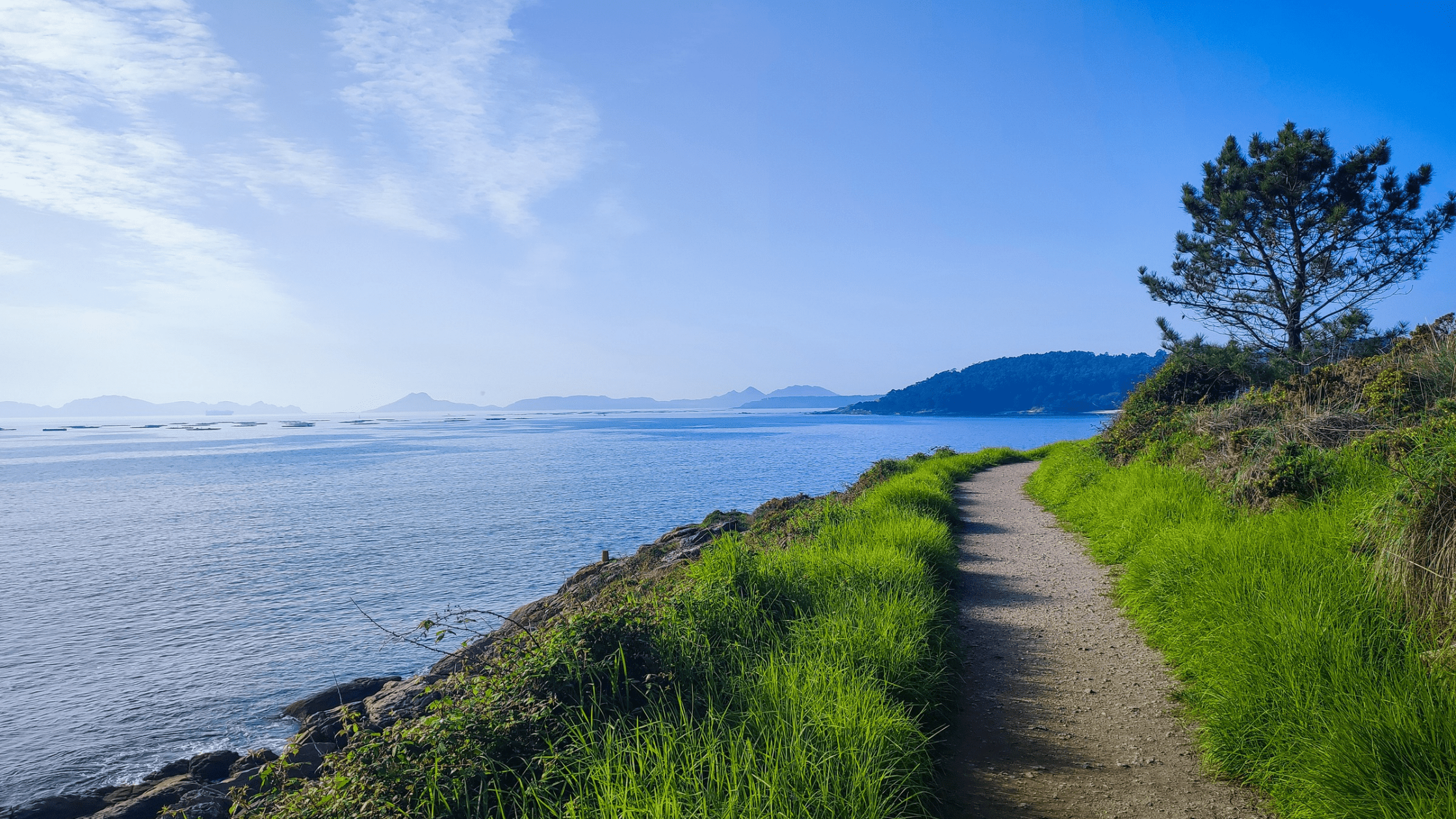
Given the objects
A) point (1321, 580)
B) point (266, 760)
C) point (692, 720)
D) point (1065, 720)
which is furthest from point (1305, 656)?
point (266, 760)

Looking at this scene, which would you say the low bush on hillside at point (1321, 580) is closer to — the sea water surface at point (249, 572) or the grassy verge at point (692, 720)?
the grassy verge at point (692, 720)

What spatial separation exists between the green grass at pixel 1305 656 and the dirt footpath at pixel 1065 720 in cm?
24

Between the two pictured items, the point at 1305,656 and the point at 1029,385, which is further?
the point at 1029,385

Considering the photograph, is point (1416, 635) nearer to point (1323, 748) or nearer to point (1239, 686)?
point (1239, 686)

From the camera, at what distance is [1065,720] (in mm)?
4922

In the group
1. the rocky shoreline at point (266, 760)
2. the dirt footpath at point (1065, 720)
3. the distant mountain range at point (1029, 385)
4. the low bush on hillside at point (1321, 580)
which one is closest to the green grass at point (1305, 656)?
the low bush on hillside at point (1321, 580)

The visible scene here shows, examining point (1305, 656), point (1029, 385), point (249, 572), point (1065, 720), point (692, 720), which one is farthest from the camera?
point (1029, 385)

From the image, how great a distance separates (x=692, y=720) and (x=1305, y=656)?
146 inches

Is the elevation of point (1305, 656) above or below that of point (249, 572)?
above

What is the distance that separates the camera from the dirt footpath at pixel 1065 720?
3.87 m

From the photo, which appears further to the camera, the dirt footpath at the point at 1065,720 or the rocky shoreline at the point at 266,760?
the rocky shoreline at the point at 266,760

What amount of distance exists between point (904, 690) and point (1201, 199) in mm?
24749

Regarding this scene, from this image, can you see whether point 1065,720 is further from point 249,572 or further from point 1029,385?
point 1029,385

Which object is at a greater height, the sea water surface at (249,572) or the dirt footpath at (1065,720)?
the dirt footpath at (1065,720)
